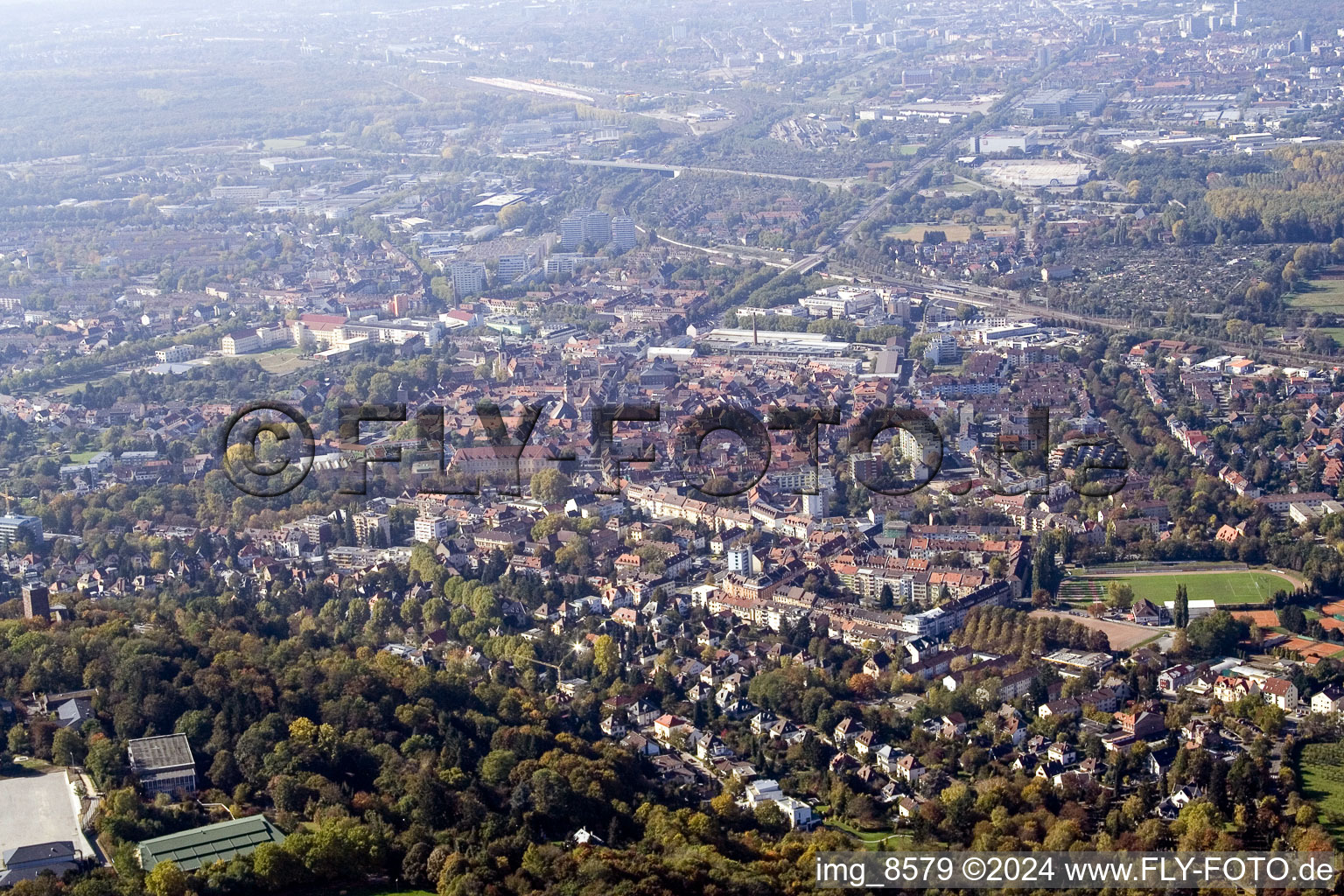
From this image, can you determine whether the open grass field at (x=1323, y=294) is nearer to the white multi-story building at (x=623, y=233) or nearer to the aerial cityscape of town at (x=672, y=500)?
the aerial cityscape of town at (x=672, y=500)

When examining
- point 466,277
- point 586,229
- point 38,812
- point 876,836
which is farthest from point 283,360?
point 876,836

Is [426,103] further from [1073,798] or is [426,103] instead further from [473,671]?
[1073,798]

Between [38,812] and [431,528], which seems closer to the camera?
[38,812]

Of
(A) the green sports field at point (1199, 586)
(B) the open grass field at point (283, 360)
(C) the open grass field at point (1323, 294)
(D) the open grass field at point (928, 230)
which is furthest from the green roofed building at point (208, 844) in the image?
(D) the open grass field at point (928, 230)

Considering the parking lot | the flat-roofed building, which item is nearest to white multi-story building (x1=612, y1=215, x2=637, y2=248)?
the flat-roofed building

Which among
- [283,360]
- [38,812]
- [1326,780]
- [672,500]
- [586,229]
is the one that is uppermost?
[38,812]

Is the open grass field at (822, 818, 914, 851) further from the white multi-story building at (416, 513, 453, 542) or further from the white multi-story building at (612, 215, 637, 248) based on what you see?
the white multi-story building at (612, 215, 637, 248)

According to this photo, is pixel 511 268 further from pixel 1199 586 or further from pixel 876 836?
pixel 876 836
